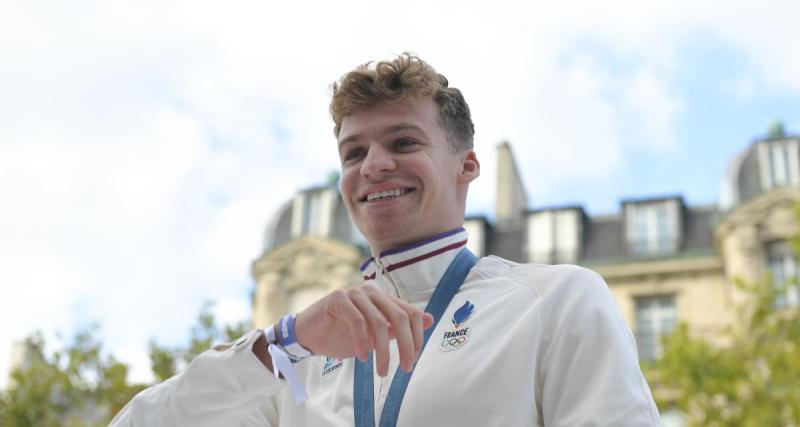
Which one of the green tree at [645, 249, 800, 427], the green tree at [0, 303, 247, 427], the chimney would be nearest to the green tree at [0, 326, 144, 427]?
the green tree at [0, 303, 247, 427]

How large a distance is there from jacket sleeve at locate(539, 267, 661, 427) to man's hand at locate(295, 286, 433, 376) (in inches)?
15.8

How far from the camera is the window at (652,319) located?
98.9 feet

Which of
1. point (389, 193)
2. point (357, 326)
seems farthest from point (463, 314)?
point (357, 326)

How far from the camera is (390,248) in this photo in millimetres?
3344

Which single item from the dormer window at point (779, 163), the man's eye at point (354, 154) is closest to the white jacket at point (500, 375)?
the man's eye at point (354, 154)

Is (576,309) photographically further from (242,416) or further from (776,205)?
(776,205)

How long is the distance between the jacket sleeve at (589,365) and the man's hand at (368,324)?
1.32 feet

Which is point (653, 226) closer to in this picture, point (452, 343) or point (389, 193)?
point (389, 193)

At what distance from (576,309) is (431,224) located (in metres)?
0.68

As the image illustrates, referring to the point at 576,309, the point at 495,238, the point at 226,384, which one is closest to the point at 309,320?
the point at 226,384

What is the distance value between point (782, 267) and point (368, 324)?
1157 inches

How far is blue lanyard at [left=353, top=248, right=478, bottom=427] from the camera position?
284 cm

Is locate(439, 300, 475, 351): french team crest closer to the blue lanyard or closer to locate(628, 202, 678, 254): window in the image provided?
the blue lanyard

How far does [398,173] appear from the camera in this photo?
3.29 metres
